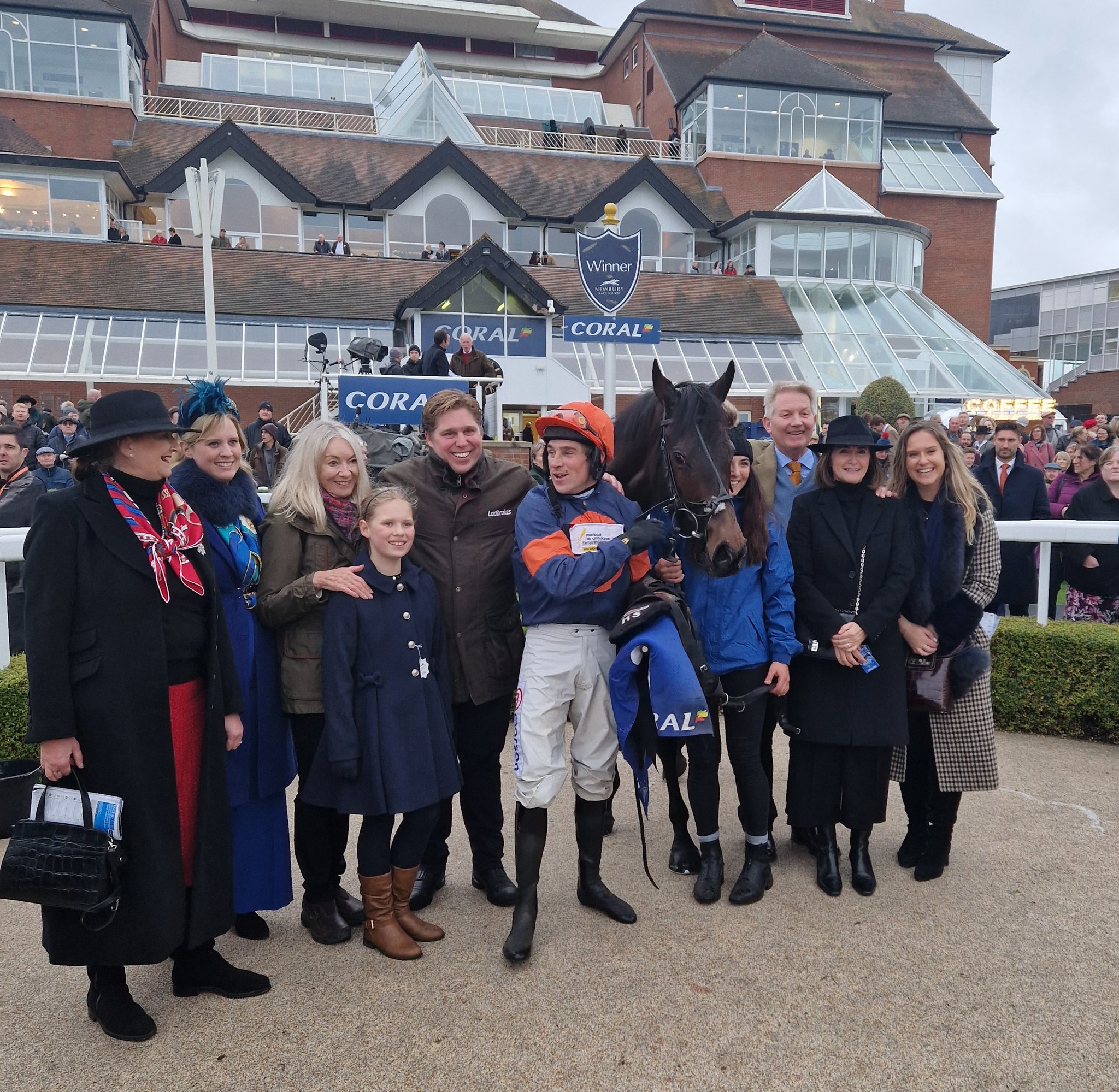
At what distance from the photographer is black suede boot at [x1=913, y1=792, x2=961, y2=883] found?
12.4ft

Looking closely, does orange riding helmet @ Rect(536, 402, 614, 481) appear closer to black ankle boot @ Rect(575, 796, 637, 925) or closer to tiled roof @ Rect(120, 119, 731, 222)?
black ankle boot @ Rect(575, 796, 637, 925)

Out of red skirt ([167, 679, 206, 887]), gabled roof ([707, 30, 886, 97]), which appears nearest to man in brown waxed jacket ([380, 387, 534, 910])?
red skirt ([167, 679, 206, 887])

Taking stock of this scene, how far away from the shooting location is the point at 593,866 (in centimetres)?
356

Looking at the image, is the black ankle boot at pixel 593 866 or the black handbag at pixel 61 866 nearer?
the black handbag at pixel 61 866

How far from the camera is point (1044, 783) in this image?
4844mm

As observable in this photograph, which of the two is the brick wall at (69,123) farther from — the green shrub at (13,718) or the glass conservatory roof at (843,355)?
the green shrub at (13,718)

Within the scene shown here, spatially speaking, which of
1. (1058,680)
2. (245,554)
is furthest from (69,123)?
(1058,680)

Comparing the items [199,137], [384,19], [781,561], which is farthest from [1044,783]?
[384,19]

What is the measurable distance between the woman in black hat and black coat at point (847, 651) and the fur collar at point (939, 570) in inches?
3.3

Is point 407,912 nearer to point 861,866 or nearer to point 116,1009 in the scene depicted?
point 116,1009

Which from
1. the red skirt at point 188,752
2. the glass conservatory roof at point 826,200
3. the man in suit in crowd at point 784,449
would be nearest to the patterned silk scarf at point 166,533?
the red skirt at point 188,752

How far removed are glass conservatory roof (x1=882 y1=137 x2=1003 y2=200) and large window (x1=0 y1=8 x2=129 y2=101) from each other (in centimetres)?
2902

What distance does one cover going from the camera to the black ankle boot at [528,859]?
3.28 metres

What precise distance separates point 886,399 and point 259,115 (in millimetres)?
24105
